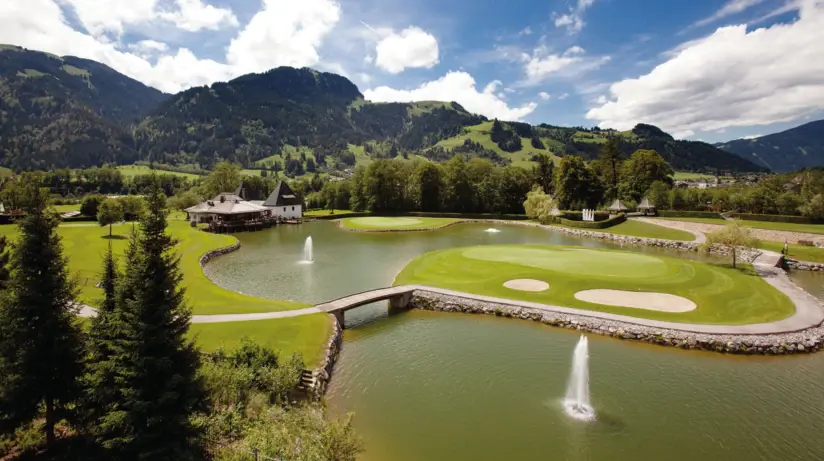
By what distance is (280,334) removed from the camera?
22.1 metres

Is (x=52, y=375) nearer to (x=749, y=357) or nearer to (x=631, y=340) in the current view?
(x=631, y=340)

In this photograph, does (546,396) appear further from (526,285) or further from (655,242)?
(655,242)

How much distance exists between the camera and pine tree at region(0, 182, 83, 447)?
11461 millimetres

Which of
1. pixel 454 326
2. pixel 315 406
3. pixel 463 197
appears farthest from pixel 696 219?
pixel 315 406

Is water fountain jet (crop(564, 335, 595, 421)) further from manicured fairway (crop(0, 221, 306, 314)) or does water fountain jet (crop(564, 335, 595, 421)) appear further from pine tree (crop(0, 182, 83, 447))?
pine tree (crop(0, 182, 83, 447))

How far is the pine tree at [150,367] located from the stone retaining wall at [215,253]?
33418mm

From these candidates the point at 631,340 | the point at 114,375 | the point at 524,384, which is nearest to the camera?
the point at 114,375

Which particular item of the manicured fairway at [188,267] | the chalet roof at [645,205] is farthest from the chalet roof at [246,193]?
the chalet roof at [645,205]

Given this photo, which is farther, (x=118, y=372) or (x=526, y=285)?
(x=526, y=285)

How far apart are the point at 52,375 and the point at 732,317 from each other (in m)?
33.4

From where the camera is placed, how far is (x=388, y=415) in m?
16.2

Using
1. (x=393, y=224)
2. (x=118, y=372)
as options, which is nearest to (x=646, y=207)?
(x=393, y=224)

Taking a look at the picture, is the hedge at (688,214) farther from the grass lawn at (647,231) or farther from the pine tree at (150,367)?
the pine tree at (150,367)

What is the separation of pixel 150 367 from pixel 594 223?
72.5 metres
